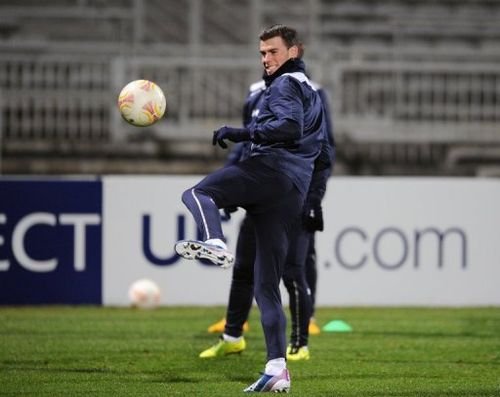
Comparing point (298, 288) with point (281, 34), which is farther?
point (298, 288)

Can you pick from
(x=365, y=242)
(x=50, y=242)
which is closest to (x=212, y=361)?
(x=50, y=242)

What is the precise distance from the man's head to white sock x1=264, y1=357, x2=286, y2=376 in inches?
62.9

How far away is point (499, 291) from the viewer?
484 inches

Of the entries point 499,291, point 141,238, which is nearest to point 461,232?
point 499,291

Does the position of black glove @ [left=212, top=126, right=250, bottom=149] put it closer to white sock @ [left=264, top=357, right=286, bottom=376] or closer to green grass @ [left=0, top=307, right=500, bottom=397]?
white sock @ [left=264, top=357, right=286, bottom=376]

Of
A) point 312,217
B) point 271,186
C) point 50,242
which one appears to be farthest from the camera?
point 50,242

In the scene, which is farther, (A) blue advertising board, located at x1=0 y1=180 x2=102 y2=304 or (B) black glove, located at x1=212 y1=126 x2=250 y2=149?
(A) blue advertising board, located at x1=0 y1=180 x2=102 y2=304

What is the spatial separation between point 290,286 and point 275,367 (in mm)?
1666

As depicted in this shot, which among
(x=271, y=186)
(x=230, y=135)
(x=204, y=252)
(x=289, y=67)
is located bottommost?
(x=204, y=252)

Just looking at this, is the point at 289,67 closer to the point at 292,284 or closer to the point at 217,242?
the point at 217,242

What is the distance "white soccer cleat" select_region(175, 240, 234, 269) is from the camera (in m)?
6.01

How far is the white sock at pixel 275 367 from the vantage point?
21.0 ft

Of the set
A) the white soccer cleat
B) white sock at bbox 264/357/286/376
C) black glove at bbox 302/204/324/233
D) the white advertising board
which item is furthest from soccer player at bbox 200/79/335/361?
the white advertising board

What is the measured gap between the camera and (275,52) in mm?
6469
